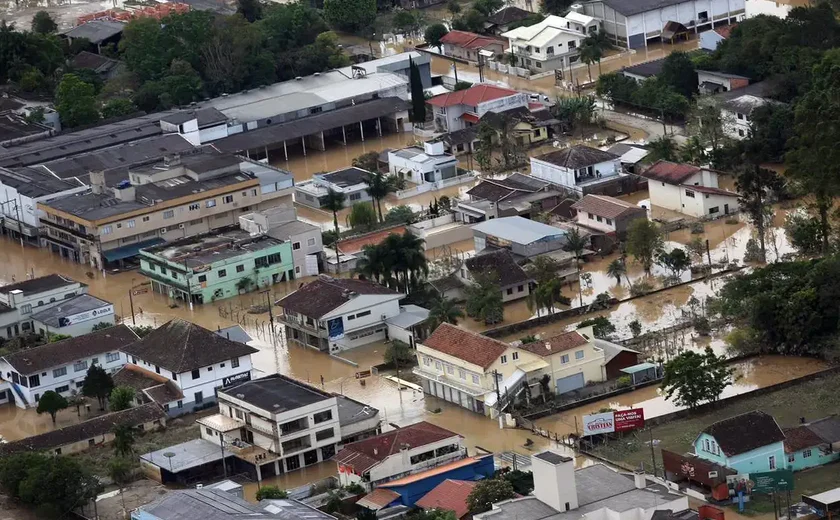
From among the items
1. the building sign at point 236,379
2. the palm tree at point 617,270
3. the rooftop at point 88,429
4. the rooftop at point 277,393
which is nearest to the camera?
the rooftop at point 277,393

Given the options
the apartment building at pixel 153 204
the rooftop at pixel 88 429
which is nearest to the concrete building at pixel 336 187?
the apartment building at pixel 153 204

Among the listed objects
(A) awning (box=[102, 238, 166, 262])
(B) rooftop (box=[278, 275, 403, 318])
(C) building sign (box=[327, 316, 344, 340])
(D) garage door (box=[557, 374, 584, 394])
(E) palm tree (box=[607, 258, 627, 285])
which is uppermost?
(B) rooftop (box=[278, 275, 403, 318])

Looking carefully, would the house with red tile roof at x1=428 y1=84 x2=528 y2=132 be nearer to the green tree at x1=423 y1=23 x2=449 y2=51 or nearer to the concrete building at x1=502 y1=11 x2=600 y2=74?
the concrete building at x1=502 y1=11 x2=600 y2=74

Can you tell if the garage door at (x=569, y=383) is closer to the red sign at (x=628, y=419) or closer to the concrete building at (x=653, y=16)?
the red sign at (x=628, y=419)

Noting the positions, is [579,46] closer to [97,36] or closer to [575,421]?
[97,36]

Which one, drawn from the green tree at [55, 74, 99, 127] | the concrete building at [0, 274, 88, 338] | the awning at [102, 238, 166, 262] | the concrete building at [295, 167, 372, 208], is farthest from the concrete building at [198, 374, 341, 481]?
the green tree at [55, 74, 99, 127]

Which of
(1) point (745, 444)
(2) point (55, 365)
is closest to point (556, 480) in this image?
(1) point (745, 444)

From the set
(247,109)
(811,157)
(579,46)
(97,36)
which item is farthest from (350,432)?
(97,36)

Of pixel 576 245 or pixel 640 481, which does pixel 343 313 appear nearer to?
pixel 576 245
